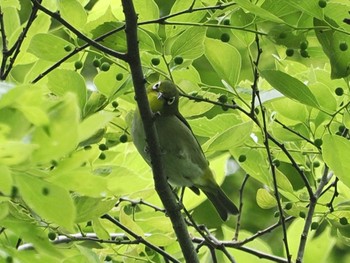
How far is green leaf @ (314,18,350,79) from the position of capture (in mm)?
1378

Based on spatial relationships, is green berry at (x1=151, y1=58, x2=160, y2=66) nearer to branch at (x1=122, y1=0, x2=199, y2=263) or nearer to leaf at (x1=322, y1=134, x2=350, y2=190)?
branch at (x1=122, y1=0, x2=199, y2=263)

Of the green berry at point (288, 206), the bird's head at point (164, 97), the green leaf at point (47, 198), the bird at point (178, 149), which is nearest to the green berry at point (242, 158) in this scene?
the green berry at point (288, 206)

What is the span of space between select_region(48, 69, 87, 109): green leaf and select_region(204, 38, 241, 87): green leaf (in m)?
0.24

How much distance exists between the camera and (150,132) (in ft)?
4.37

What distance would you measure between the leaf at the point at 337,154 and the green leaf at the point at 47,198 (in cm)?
62

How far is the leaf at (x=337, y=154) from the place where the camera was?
4.43ft

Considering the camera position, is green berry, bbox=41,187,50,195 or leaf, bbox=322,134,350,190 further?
leaf, bbox=322,134,350,190

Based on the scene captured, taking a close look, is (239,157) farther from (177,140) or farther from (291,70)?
(177,140)

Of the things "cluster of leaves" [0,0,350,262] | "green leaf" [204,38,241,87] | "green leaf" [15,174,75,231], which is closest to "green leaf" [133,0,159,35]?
"cluster of leaves" [0,0,350,262]

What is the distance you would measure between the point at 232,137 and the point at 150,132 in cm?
19

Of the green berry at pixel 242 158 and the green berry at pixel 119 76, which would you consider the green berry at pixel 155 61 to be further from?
the green berry at pixel 242 158

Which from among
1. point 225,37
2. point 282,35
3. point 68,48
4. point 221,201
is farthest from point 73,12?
point 221,201

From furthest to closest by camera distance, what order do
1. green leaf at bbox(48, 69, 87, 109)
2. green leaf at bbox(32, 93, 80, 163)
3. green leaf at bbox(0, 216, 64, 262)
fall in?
green leaf at bbox(48, 69, 87, 109), green leaf at bbox(0, 216, 64, 262), green leaf at bbox(32, 93, 80, 163)

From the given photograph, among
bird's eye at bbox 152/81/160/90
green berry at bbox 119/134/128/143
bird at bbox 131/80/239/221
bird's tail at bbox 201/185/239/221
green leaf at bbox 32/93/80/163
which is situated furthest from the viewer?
bird's tail at bbox 201/185/239/221
